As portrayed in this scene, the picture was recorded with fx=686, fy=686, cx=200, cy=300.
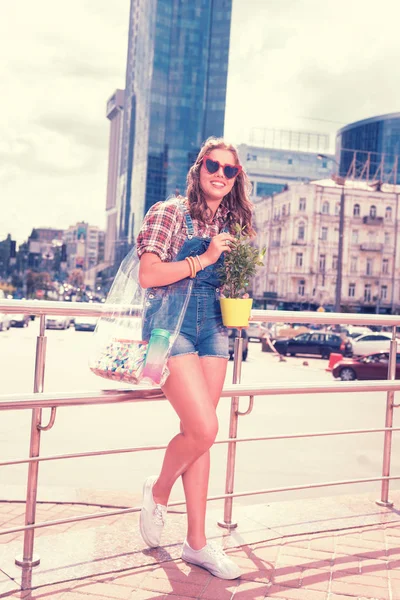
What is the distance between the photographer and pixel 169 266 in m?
2.64

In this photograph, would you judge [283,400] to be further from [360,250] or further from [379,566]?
[360,250]

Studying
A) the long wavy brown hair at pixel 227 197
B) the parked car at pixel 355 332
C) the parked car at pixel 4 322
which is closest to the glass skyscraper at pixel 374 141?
the parked car at pixel 355 332

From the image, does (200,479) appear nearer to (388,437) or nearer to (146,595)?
(146,595)

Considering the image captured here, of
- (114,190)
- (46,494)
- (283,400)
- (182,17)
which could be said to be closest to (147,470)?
(46,494)

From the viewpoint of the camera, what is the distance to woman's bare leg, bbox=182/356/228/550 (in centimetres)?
284

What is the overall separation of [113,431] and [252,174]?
11348cm

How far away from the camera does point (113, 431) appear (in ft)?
25.1

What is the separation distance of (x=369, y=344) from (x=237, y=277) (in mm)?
26585

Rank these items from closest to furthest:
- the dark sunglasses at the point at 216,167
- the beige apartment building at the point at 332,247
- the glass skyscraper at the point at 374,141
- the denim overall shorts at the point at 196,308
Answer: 1. the denim overall shorts at the point at 196,308
2. the dark sunglasses at the point at 216,167
3. the beige apartment building at the point at 332,247
4. the glass skyscraper at the point at 374,141

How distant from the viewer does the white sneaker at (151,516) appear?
298 cm

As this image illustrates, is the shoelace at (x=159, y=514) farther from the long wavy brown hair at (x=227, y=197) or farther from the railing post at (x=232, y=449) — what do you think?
the long wavy brown hair at (x=227, y=197)

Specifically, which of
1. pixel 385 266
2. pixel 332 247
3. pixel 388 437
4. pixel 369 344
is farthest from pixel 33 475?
pixel 385 266

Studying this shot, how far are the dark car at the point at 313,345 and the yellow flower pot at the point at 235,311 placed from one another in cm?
2602

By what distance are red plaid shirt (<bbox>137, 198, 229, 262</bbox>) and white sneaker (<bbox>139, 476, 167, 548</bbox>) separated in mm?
1029
